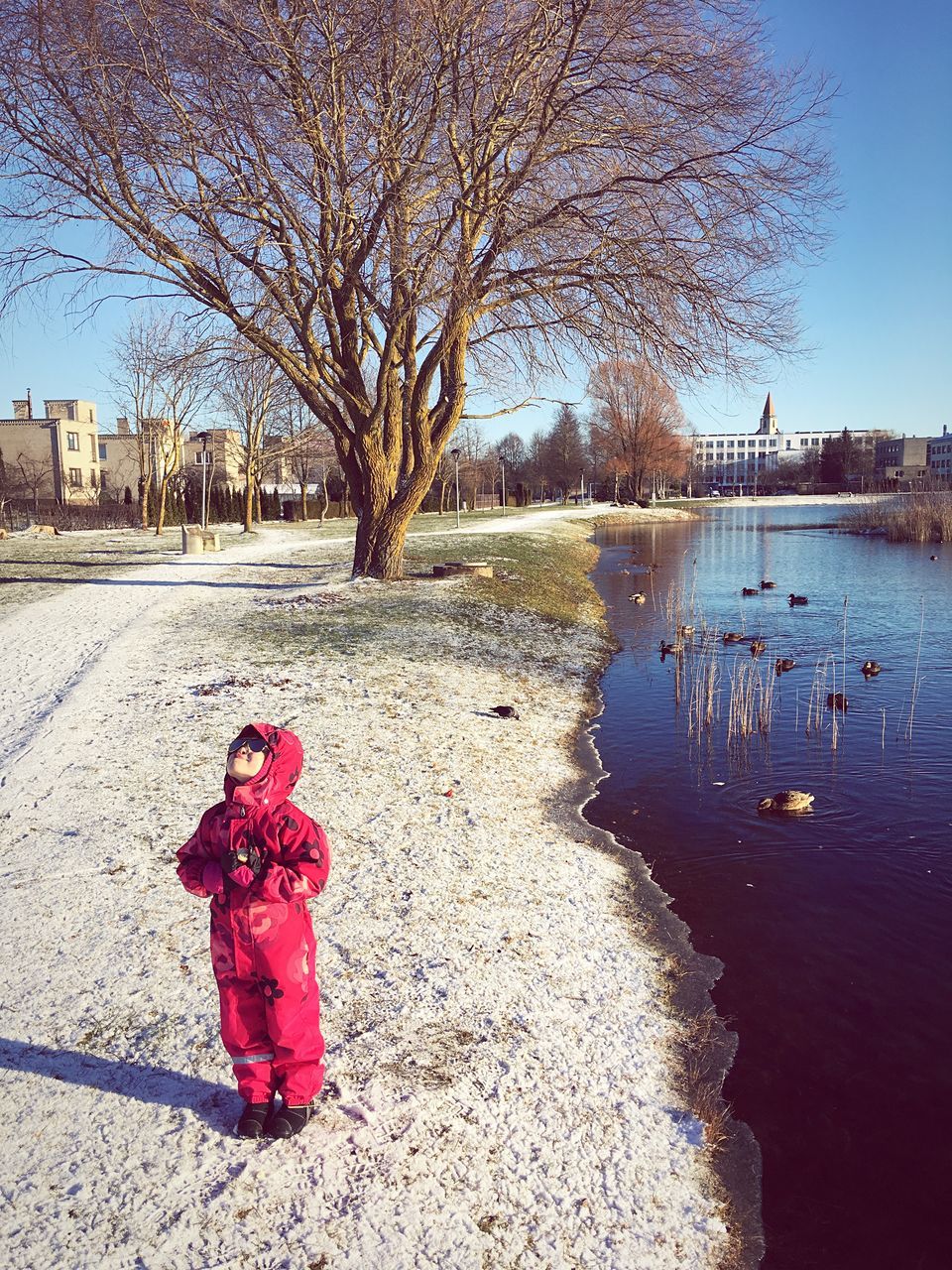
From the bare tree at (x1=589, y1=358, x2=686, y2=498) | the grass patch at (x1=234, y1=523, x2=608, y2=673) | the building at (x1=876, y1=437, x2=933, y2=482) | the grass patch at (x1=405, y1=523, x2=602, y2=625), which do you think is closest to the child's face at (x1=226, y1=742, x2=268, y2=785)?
the grass patch at (x1=234, y1=523, x2=608, y2=673)

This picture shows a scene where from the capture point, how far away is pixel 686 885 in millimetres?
6359

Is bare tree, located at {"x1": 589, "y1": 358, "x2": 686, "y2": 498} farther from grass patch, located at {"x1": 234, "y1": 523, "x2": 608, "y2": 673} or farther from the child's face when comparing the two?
the child's face

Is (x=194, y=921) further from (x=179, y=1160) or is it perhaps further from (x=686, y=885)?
(x=686, y=885)

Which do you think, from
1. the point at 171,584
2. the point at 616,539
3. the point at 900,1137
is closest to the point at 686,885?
the point at 900,1137

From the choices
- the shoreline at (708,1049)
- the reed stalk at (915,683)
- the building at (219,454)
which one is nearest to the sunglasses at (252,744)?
the shoreline at (708,1049)

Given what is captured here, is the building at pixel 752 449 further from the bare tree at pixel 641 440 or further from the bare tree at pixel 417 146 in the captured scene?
the bare tree at pixel 417 146

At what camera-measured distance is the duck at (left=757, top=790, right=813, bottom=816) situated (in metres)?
7.73

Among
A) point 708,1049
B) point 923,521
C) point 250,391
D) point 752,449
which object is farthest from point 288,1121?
point 752,449

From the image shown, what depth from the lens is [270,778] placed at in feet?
10.8

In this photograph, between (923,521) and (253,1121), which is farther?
(923,521)

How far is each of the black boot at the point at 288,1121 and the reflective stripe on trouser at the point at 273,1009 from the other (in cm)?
4

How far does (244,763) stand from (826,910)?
4433 mm

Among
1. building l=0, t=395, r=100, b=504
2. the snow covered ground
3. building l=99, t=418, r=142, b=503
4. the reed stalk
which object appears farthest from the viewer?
building l=99, t=418, r=142, b=503

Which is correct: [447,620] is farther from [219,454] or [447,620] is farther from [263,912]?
[219,454]
